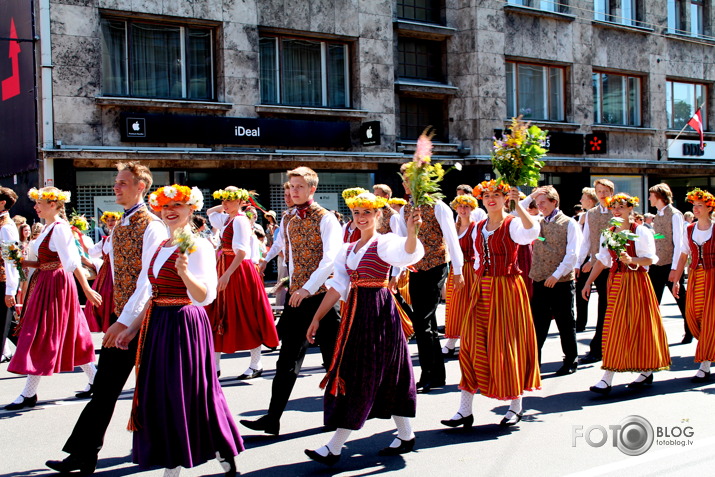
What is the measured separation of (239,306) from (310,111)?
10876mm

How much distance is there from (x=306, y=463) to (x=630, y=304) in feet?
12.4

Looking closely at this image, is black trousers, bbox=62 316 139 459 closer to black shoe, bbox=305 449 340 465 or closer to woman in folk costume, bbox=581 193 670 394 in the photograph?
black shoe, bbox=305 449 340 465

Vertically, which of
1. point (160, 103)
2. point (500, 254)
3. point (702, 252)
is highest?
point (160, 103)

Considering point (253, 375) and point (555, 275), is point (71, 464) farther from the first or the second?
point (555, 275)

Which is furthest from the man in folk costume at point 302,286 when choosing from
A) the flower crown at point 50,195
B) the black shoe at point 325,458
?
the flower crown at point 50,195

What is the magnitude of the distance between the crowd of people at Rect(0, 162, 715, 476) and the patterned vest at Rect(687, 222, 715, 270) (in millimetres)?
23

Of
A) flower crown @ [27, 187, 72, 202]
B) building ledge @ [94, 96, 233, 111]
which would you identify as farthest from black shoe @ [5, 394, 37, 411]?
building ledge @ [94, 96, 233, 111]

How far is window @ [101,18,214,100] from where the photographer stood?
16.5 metres

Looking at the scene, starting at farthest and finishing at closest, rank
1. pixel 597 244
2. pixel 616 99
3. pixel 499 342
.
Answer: pixel 616 99 → pixel 597 244 → pixel 499 342

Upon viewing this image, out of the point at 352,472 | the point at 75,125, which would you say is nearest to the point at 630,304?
the point at 352,472

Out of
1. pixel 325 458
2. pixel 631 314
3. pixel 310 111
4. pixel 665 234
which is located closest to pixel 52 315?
pixel 325 458

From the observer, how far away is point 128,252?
539 centimetres

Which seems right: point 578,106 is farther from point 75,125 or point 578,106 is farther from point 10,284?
point 10,284

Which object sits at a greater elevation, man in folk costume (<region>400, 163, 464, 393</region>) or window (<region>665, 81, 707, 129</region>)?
window (<region>665, 81, 707, 129</region>)
